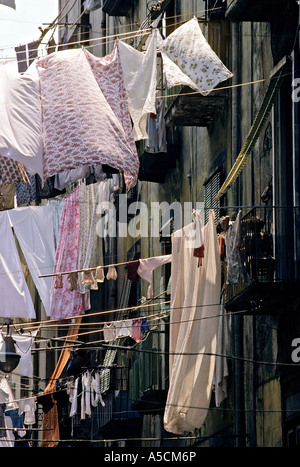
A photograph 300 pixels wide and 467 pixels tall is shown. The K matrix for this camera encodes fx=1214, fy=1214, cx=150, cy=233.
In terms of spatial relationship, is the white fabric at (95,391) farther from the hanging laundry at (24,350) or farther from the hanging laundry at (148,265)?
the hanging laundry at (148,265)

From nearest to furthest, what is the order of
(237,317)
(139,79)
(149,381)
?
(139,79)
(237,317)
(149,381)

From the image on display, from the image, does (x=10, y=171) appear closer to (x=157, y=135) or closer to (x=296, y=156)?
(x=296, y=156)

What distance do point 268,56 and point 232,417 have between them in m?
5.85

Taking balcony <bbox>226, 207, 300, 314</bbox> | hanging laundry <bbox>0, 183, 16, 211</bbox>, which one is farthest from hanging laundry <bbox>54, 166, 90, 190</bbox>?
balcony <bbox>226, 207, 300, 314</bbox>

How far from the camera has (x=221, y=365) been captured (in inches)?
733

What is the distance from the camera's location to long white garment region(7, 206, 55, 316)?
2475cm

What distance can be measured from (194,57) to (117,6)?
1473 centimetres

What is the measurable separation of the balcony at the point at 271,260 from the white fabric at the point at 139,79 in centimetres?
212

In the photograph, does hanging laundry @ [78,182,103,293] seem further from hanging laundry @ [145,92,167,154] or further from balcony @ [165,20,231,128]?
balcony @ [165,20,231,128]

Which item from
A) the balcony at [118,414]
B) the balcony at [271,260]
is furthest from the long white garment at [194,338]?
the balcony at [118,414]

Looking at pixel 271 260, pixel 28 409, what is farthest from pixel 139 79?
pixel 28 409

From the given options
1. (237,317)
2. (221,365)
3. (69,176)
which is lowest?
(221,365)
